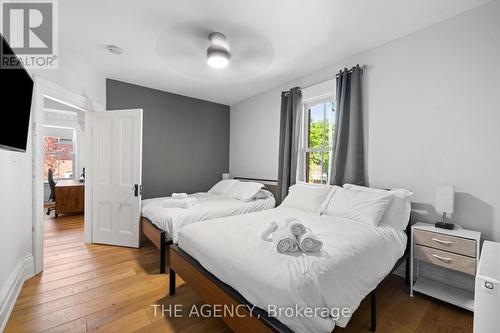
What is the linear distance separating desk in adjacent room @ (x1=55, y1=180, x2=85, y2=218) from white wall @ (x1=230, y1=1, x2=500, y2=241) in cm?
572

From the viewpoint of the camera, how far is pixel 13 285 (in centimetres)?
190

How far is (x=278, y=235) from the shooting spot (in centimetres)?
152

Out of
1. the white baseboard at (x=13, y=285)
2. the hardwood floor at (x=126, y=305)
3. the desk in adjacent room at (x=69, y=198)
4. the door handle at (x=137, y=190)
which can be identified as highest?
the door handle at (x=137, y=190)

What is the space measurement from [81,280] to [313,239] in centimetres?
245

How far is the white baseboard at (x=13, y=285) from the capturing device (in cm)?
163

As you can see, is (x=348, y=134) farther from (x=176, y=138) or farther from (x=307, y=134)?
(x=176, y=138)

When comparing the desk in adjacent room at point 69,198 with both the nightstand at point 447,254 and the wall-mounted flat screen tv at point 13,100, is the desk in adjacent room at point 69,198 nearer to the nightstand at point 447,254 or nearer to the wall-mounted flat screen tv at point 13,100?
the wall-mounted flat screen tv at point 13,100

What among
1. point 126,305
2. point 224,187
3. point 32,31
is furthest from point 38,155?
point 224,187

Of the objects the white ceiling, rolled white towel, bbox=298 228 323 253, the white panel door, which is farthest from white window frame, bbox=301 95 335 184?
the white panel door

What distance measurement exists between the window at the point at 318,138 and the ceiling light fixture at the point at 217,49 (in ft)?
5.44

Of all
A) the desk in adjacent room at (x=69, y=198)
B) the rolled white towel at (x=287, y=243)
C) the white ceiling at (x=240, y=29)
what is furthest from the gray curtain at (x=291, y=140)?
the desk in adjacent room at (x=69, y=198)

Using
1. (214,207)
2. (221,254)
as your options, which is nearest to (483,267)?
(221,254)

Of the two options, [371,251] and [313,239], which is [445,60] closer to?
[371,251]

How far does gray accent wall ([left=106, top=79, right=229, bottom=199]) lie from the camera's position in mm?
Result: 3881
